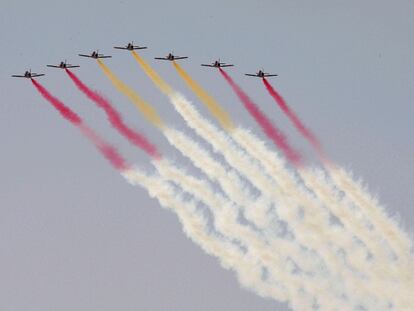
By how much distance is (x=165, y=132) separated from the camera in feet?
425

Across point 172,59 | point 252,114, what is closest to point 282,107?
point 252,114

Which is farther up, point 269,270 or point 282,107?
point 282,107

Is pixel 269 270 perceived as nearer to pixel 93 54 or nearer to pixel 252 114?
pixel 252 114

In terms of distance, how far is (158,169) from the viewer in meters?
131

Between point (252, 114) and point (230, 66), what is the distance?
4715 millimetres

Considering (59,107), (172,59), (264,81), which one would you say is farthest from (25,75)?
(264,81)

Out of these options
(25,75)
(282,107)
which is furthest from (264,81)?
(25,75)

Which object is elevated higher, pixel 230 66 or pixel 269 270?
pixel 230 66

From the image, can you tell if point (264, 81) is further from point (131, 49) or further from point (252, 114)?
point (131, 49)

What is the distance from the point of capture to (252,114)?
127875 millimetres

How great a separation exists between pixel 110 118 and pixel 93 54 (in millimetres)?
6254

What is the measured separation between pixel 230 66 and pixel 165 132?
8.52 meters

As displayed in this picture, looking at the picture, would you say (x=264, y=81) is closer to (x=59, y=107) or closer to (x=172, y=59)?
(x=172, y=59)

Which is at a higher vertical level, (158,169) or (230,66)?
(230,66)
